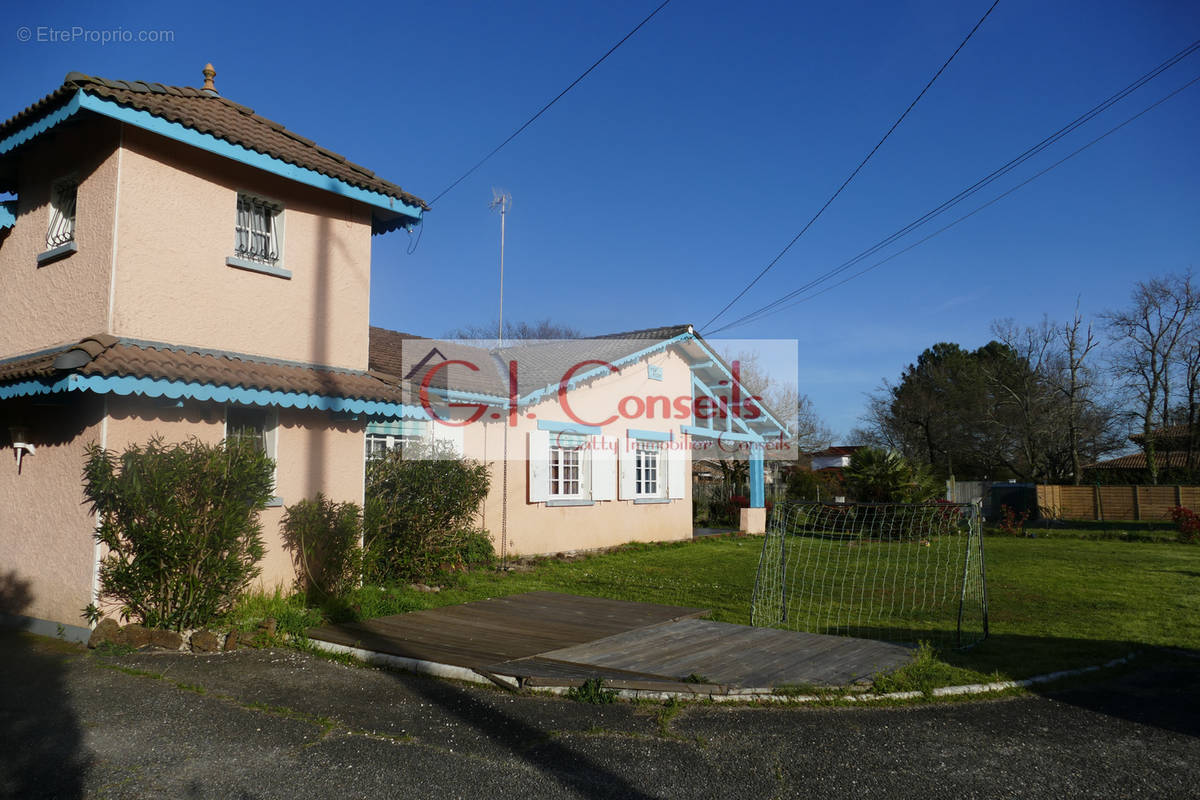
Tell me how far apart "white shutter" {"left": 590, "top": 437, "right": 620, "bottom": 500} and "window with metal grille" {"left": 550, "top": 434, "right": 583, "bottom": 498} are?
0.33m

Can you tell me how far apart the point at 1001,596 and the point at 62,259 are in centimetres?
1179

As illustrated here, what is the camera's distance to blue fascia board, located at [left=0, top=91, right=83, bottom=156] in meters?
6.56

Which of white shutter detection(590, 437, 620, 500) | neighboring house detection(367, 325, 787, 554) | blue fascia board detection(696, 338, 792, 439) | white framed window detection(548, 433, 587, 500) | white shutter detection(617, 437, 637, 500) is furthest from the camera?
blue fascia board detection(696, 338, 792, 439)

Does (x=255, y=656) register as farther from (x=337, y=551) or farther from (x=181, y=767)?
(x=181, y=767)

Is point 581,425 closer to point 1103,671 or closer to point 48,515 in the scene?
point 48,515

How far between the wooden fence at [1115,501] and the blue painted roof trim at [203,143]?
25.7 metres

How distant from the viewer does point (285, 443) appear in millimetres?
7926

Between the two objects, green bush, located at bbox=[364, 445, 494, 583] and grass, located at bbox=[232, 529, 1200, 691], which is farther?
green bush, located at bbox=[364, 445, 494, 583]

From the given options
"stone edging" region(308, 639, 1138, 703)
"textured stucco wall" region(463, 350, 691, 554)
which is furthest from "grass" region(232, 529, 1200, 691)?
"textured stucco wall" region(463, 350, 691, 554)

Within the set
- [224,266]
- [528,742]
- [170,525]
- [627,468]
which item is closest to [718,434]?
[627,468]

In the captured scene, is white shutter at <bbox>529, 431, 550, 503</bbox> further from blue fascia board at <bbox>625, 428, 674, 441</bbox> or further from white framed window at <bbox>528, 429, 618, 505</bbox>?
blue fascia board at <bbox>625, 428, 674, 441</bbox>

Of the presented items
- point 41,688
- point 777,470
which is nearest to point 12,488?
point 41,688

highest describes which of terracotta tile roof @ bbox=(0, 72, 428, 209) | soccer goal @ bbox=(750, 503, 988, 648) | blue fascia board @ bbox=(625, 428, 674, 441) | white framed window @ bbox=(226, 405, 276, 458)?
terracotta tile roof @ bbox=(0, 72, 428, 209)

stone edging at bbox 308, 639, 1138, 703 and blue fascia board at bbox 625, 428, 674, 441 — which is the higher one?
blue fascia board at bbox 625, 428, 674, 441
